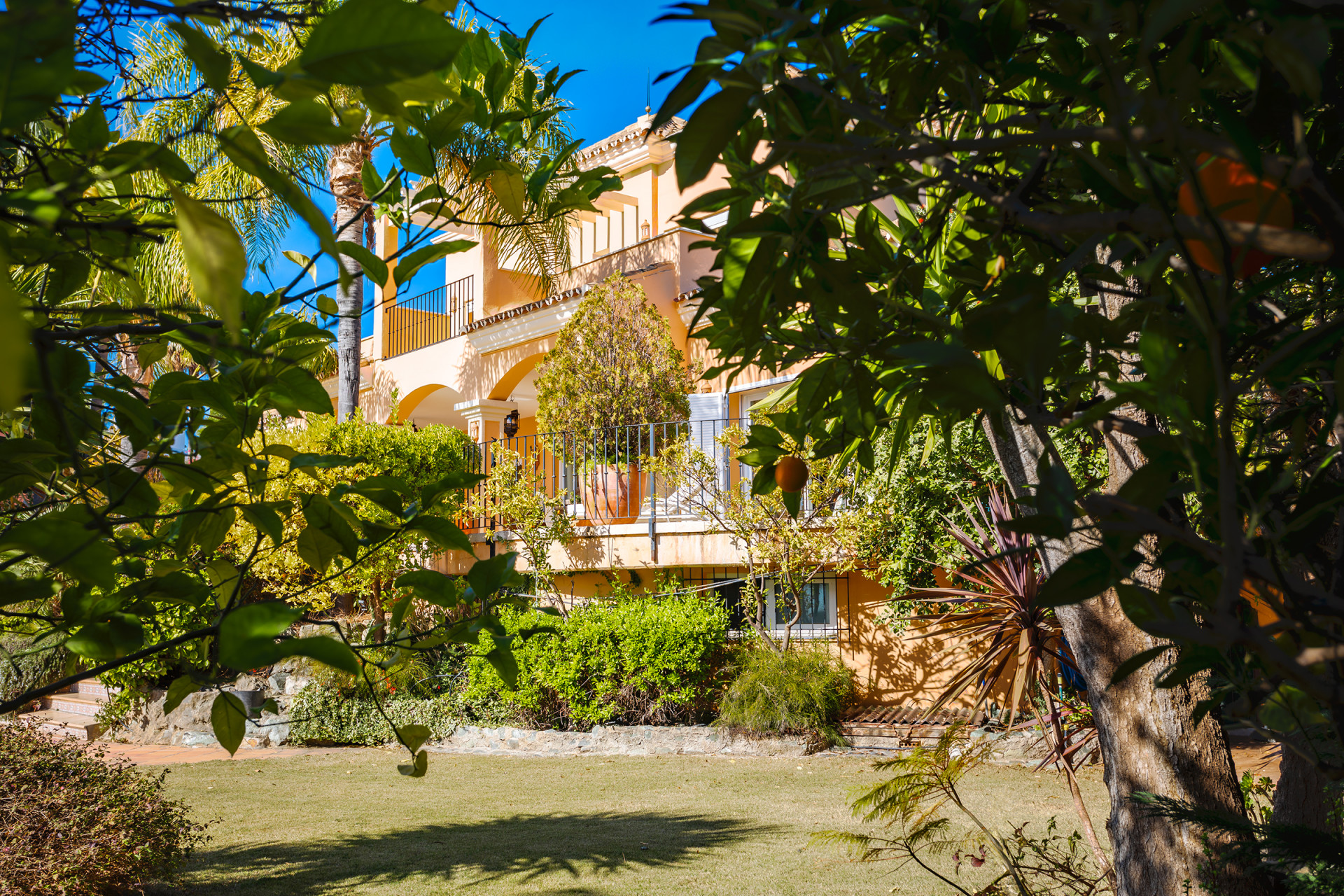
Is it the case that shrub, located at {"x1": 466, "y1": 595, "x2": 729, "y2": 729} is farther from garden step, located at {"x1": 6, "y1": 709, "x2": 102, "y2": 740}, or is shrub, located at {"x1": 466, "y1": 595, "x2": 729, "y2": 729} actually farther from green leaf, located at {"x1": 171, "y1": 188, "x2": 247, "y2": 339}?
green leaf, located at {"x1": 171, "y1": 188, "x2": 247, "y2": 339}

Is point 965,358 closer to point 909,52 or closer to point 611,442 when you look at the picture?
point 909,52

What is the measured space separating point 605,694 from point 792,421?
844cm

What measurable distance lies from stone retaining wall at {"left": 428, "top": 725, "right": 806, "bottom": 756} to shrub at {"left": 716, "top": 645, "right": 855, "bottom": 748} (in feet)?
0.47

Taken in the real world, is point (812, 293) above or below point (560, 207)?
below

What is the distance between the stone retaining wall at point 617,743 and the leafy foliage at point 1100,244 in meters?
7.86

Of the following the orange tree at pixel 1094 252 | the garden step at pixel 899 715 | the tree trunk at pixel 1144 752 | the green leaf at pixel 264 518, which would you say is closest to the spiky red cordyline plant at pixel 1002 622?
the garden step at pixel 899 715

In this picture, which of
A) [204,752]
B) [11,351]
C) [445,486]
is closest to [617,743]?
[204,752]

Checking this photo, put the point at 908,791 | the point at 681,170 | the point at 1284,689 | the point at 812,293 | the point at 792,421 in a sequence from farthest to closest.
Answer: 1. the point at 908,791
2. the point at 792,421
3. the point at 812,293
4. the point at 1284,689
5. the point at 681,170

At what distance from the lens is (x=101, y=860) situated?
170 inches

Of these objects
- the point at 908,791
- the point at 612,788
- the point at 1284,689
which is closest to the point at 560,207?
the point at 1284,689

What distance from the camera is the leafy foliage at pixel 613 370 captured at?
12.4 metres

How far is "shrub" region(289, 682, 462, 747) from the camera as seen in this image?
33.3 feet

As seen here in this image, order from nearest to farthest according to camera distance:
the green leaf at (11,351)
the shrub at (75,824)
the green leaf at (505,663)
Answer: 1. the green leaf at (11,351)
2. the green leaf at (505,663)
3. the shrub at (75,824)

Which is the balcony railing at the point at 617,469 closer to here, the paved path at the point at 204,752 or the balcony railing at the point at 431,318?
the paved path at the point at 204,752
